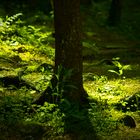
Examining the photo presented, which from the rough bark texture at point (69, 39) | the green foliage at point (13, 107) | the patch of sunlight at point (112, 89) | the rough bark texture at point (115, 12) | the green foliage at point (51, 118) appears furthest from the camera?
the rough bark texture at point (115, 12)

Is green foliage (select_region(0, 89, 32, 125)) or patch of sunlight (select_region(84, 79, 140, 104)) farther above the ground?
patch of sunlight (select_region(84, 79, 140, 104))

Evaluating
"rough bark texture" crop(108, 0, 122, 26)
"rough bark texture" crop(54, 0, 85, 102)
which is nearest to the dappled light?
"rough bark texture" crop(54, 0, 85, 102)

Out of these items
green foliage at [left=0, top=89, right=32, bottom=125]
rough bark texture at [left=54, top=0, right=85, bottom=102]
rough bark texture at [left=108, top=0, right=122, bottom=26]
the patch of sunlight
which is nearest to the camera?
green foliage at [left=0, top=89, right=32, bottom=125]

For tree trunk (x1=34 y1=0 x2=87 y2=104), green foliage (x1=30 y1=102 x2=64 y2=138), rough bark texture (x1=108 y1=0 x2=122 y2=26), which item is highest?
rough bark texture (x1=108 y1=0 x2=122 y2=26)

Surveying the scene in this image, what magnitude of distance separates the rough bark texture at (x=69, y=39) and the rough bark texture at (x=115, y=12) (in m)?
13.1

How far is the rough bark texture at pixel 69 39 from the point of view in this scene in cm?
682

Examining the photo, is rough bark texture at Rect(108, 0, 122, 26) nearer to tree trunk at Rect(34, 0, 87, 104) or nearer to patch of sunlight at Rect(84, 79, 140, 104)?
patch of sunlight at Rect(84, 79, 140, 104)

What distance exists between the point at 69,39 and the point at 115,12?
13.3 meters

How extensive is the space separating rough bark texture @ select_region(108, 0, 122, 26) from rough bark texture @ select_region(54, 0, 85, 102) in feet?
42.9

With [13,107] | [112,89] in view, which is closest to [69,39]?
[13,107]

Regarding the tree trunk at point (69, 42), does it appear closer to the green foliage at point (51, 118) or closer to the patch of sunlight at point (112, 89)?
the green foliage at point (51, 118)

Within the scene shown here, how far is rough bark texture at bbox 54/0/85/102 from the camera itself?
22.4 feet

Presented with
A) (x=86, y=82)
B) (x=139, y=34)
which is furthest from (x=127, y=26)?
(x=86, y=82)

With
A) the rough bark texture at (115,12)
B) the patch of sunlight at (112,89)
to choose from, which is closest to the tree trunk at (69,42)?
the patch of sunlight at (112,89)
